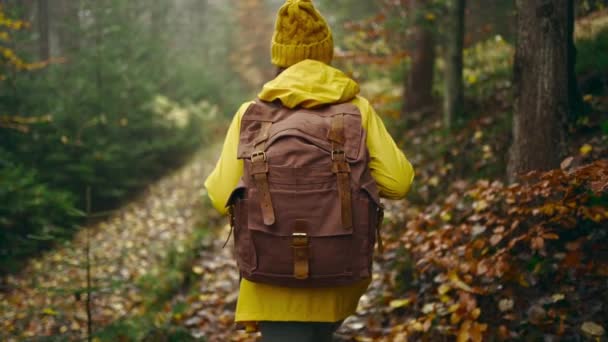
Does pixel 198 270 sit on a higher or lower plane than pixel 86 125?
lower

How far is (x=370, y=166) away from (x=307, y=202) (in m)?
0.39

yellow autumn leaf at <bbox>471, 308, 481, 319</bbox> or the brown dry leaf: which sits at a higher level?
the brown dry leaf

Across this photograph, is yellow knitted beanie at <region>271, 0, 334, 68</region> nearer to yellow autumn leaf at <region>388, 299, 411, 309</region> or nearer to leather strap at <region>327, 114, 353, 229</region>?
leather strap at <region>327, 114, 353, 229</region>

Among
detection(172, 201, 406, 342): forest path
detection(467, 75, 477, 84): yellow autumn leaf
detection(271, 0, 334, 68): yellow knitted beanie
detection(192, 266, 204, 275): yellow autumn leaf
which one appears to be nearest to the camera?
detection(271, 0, 334, 68): yellow knitted beanie

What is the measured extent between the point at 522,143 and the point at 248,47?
24678 mm

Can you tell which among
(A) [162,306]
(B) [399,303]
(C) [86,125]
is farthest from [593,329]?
(C) [86,125]

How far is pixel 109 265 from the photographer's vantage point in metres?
8.33

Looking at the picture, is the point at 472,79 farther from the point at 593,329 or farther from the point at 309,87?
the point at 309,87

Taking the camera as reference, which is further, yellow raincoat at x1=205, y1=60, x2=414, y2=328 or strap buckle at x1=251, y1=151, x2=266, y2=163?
yellow raincoat at x1=205, y1=60, x2=414, y2=328

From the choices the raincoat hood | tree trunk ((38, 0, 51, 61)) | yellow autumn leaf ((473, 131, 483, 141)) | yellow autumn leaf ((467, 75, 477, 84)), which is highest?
tree trunk ((38, 0, 51, 61))

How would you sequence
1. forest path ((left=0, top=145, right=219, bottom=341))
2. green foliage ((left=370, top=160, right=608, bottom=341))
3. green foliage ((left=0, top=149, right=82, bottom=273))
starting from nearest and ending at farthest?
1. green foliage ((left=370, top=160, right=608, bottom=341))
2. forest path ((left=0, top=145, right=219, bottom=341))
3. green foliage ((left=0, top=149, right=82, bottom=273))

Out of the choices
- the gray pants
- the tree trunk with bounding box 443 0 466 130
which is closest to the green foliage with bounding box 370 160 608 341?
the gray pants

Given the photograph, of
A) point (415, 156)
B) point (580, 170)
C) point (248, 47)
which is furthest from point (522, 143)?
point (248, 47)

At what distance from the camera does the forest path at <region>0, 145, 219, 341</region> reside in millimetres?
4984
